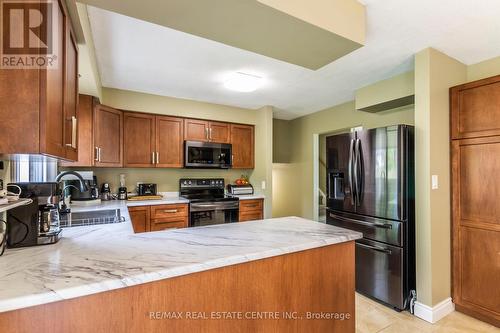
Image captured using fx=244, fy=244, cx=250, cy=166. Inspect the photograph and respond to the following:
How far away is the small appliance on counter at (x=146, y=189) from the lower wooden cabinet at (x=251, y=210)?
135 cm

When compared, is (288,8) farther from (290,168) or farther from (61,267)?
(290,168)

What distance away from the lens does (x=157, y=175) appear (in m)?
3.83

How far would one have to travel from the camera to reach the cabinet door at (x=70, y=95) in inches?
46.7

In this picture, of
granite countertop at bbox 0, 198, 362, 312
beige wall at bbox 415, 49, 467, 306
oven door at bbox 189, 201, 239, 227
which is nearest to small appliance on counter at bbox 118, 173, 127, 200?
oven door at bbox 189, 201, 239, 227

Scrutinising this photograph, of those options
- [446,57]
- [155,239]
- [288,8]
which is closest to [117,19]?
[288,8]

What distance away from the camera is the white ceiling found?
1.72m

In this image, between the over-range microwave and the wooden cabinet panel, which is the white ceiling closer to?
the over-range microwave

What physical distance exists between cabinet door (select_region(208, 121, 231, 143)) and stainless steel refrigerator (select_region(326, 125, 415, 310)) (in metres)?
1.94

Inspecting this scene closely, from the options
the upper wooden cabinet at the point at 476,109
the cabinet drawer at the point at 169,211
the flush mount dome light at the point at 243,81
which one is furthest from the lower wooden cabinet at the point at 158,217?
the upper wooden cabinet at the point at 476,109

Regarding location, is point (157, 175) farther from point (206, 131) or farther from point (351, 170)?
point (351, 170)

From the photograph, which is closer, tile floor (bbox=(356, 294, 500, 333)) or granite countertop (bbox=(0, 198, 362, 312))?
granite countertop (bbox=(0, 198, 362, 312))

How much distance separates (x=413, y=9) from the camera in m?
1.65

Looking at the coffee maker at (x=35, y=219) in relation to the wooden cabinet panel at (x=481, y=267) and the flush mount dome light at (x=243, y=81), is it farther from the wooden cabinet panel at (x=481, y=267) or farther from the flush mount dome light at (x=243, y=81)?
the wooden cabinet panel at (x=481, y=267)

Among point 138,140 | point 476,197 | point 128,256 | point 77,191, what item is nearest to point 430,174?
point 476,197
